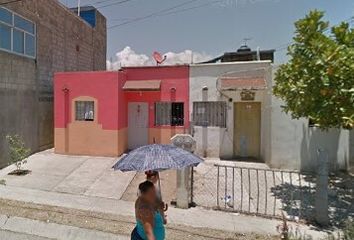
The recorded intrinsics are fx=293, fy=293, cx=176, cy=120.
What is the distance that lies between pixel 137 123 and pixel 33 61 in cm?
526

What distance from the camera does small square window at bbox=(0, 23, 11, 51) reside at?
10.7 metres

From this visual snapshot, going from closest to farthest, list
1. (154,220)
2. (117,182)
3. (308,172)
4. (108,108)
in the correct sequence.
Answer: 1. (154,220)
2. (117,182)
3. (308,172)
4. (108,108)

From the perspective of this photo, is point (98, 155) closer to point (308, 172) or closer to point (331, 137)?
point (308, 172)

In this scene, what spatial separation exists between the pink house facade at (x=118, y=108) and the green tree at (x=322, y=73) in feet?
21.0

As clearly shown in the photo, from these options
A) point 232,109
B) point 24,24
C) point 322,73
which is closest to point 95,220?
point 322,73

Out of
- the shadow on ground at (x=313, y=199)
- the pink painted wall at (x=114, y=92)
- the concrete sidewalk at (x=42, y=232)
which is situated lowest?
the shadow on ground at (x=313, y=199)

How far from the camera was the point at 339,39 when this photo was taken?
6.20 metres

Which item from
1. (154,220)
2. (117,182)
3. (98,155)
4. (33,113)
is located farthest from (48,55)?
(154,220)

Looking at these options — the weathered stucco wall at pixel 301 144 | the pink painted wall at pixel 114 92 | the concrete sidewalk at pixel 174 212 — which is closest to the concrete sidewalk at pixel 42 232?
the concrete sidewalk at pixel 174 212

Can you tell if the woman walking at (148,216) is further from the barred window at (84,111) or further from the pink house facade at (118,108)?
the barred window at (84,111)

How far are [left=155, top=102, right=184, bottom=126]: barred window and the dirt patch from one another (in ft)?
23.4

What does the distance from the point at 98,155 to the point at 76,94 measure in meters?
2.78

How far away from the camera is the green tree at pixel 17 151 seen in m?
9.96

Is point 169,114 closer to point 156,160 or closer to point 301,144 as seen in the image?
point 301,144
